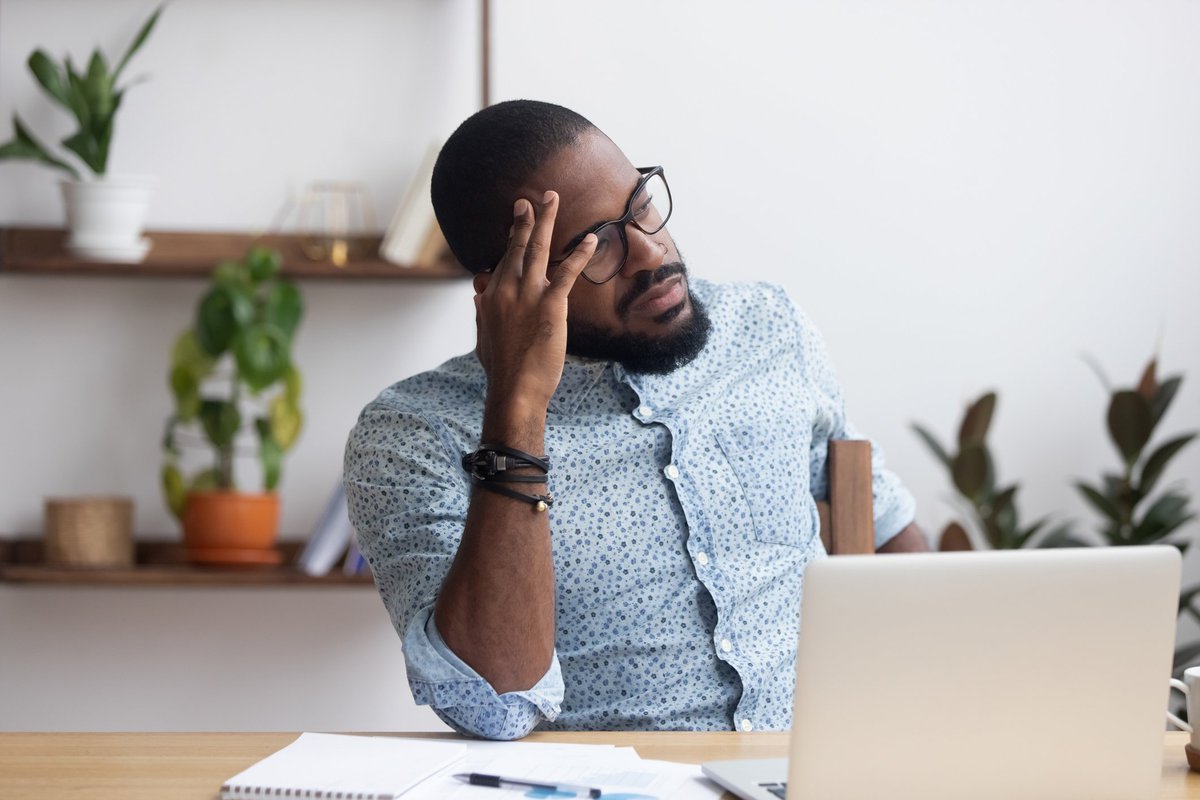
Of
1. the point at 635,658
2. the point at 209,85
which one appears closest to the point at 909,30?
the point at 209,85

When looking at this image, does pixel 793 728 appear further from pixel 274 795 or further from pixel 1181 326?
pixel 1181 326

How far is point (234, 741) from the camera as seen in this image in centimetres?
108

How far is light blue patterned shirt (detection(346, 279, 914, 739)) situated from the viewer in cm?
140

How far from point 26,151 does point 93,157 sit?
12 cm

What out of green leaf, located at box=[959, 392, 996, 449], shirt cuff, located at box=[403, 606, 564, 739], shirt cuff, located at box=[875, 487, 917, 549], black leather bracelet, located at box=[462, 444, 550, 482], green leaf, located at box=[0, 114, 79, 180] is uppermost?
green leaf, located at box=[0, 114, 79, 180]

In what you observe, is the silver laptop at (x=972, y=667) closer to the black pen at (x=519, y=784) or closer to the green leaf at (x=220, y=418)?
the black pen at (x=519, y=784)

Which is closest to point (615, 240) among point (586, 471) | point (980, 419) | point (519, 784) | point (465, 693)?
point (586, 471)

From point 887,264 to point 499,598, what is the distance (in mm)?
1772

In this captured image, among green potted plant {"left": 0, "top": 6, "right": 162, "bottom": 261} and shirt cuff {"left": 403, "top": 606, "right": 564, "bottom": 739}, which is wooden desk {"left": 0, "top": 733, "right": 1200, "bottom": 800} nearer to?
shirt cuff {"left": 403, "top": 606, "right": 564, "bottom": 739}

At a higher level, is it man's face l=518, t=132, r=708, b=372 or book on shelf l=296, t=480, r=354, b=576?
man's face l=518, t=132, r=708, b=372

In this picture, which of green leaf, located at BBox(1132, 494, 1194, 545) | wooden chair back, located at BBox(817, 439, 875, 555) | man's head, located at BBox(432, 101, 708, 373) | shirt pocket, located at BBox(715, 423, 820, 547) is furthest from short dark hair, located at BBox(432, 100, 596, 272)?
green leaf, located at BBox(1132, 494, 1194, 545)

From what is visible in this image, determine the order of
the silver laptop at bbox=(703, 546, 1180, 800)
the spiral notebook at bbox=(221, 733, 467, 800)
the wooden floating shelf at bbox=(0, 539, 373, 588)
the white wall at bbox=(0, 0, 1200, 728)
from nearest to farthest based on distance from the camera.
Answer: the silver laptop at bbox=(703, 546, 1180, 800) → the spiral notebook at bbox=(221, 733, 467, 800) → the wooden floating shelf at bbox=(0, 539, 373, 588) → the white wall at bbox=(0, 0, 1200, 728)

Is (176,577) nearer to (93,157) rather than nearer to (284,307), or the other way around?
(284,307)

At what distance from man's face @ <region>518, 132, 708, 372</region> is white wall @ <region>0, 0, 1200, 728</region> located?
1256 millimetres
